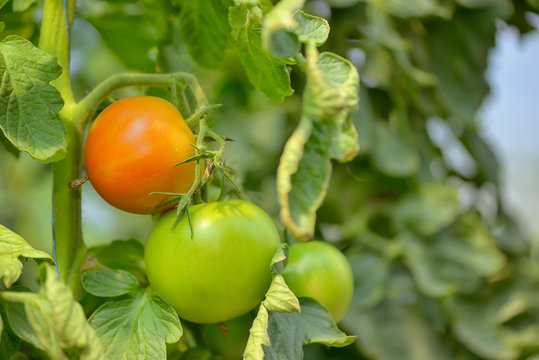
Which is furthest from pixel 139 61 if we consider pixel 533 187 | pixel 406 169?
pixel 533 187

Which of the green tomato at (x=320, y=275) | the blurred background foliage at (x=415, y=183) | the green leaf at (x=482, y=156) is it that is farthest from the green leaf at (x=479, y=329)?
the green tomato at (x=320, y=275)

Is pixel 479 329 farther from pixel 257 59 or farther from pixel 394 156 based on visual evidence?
pixel 257 59

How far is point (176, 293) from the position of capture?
0.36 metres

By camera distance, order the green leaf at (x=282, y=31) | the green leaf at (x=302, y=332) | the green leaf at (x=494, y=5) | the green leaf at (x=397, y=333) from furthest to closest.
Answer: the green leaf at (x=494, y=5) → the green leaf at (x=397, y=333) → the green leaf at (x=302, y=332) → the green leaf at (x=282, y=31)

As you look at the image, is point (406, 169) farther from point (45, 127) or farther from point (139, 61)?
point (45, 127)

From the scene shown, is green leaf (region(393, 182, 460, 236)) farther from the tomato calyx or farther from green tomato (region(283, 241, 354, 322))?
the tomato calyx

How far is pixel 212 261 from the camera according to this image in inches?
13.7

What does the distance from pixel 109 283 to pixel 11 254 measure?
2.8 inches

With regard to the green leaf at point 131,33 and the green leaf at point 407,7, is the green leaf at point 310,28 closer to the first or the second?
the green leaf at point 131,33

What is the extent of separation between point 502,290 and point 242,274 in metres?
1.05

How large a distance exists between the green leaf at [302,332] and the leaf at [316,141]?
107mm

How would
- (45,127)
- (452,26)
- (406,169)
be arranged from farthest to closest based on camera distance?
(452,26) → (406,169) → (45,127)

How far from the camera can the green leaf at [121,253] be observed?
45cm

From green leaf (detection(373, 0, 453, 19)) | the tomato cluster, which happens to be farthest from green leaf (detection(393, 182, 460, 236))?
the tomato cluster
